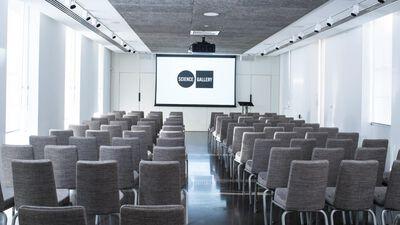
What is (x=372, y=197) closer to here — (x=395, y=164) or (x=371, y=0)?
(x=395, y=164)

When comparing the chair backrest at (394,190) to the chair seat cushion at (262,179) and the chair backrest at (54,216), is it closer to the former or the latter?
the chair seat cushion at (262,179)

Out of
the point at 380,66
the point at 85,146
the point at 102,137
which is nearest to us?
the point at 85,146

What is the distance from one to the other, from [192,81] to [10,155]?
14.9m


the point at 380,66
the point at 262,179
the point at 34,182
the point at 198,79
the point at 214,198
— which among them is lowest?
the point at 214,198

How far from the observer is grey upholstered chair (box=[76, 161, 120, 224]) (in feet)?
15.0

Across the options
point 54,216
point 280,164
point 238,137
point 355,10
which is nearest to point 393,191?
point 280,164

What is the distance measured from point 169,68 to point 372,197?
15.9m

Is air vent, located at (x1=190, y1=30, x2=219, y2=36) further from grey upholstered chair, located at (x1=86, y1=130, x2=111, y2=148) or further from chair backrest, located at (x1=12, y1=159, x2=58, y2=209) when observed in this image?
chair backrest, located at (x1=12, y1=159, x2=58, y2=209)

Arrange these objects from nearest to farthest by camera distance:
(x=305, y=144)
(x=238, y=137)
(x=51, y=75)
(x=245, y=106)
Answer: (x=305, y=144) < (x=238, y=137) < (x=51, y=75) < (x=245, y=106)

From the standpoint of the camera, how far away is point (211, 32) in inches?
506

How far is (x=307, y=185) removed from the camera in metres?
4.82

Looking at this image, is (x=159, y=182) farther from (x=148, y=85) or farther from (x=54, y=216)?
(x=148, y=85)

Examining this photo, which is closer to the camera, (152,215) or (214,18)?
(152,215)

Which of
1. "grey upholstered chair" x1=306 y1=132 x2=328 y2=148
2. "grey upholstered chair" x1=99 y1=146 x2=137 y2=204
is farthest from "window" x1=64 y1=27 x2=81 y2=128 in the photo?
"grey upholstered chair" x1=99 y1=146 x2=137 y2=204
